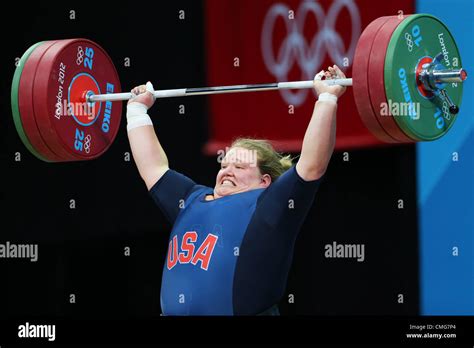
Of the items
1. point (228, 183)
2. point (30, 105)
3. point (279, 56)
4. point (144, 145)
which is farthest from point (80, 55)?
point (279, 56)

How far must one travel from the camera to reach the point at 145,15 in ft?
20.8

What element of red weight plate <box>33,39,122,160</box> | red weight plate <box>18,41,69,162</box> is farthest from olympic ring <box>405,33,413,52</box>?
red weight plate <box>18,41,69,162</box>

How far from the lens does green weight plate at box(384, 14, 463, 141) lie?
4.34 metres

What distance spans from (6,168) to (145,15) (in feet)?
3.71

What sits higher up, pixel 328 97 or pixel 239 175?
pixel 328 97

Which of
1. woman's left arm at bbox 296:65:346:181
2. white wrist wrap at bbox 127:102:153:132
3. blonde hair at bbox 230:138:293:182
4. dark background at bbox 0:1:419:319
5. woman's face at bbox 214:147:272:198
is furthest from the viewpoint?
dark background at bbox 0:1:419:319

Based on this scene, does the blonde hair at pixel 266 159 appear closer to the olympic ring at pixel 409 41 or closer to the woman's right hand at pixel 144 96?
the woman's right hand at pixel 144 96

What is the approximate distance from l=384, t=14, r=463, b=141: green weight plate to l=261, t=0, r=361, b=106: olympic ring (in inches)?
42.1

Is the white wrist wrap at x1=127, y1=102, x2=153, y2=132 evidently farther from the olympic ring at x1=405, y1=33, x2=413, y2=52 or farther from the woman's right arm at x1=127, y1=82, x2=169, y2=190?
the olympic ring at x1=405, y1=33, x2=413, y2=52

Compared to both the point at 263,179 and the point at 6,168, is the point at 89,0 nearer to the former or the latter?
the point at 6,168

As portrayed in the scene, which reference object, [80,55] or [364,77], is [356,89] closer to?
[364,77]

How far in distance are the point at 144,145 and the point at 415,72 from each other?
1.17 m

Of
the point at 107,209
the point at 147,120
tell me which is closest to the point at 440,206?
the point at 147,120

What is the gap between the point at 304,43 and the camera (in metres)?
5.80
